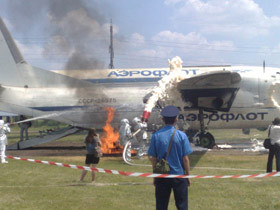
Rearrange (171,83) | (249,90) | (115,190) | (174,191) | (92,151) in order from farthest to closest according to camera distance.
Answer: (249,90) < (171,83) < (92,151) < (115,190) < (174,191)

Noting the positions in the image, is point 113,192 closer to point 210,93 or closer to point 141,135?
point 141,135

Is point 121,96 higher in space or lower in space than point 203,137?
higher

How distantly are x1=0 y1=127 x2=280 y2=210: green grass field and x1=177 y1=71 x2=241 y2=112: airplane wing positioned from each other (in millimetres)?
5331

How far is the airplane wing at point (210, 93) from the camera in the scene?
16.7 meters

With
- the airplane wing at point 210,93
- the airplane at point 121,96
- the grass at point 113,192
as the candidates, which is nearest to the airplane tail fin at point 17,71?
the airplane at point 121,96

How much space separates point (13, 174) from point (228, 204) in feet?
24.1

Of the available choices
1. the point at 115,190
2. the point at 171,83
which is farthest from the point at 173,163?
the point at 171,83

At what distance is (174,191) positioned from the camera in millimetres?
5234

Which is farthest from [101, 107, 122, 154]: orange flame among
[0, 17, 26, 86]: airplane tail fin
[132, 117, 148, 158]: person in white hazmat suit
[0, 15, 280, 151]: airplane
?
[0, 17, 26, 86]: airplane tail fin

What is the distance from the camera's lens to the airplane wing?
16.7m

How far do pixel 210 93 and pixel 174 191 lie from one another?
505 inches

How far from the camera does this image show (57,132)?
20.6 meters

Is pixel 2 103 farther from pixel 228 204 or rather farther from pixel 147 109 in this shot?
pixel 228 204

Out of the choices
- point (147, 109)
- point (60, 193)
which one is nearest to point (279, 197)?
point (60, 193)
